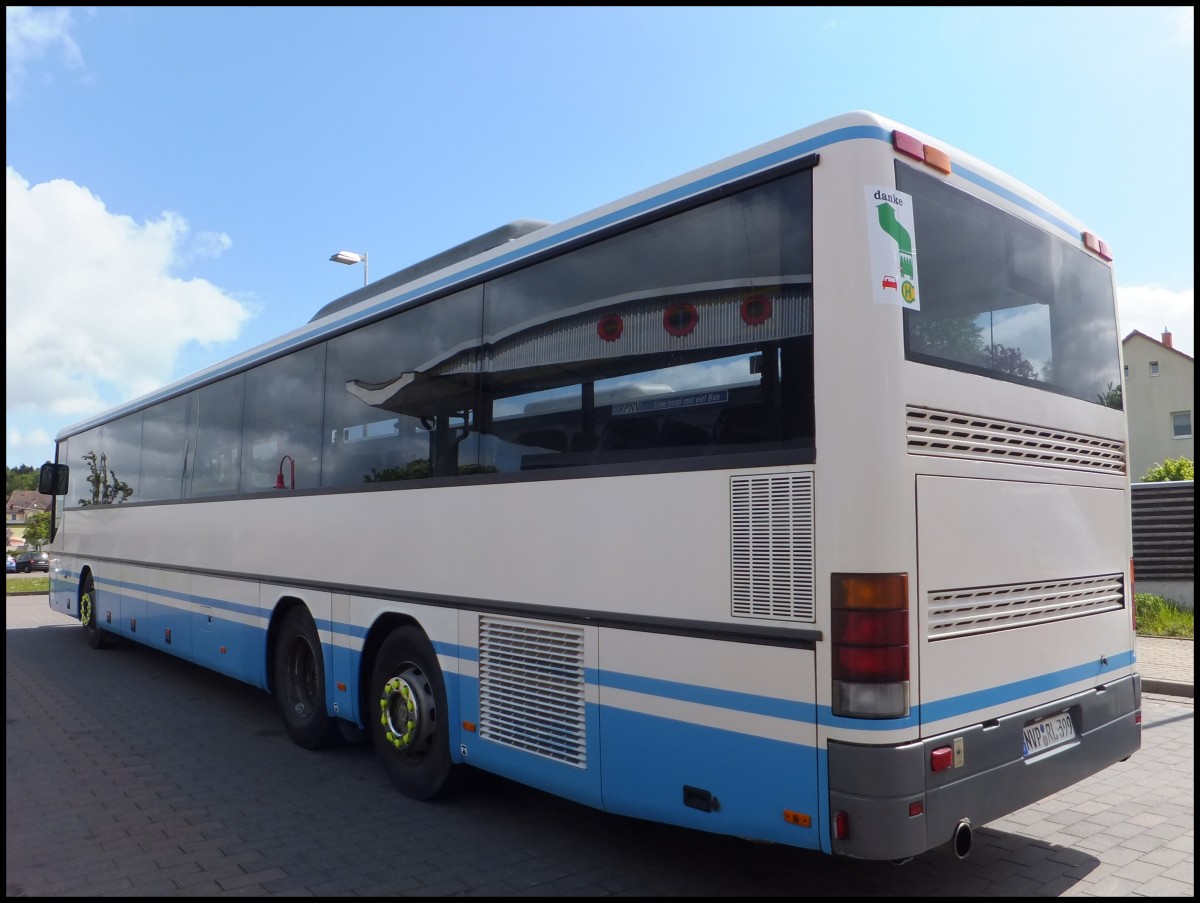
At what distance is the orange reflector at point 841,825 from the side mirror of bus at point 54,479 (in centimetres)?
1443

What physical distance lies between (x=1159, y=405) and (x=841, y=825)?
5159cm

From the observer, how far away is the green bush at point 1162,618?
42.9ft

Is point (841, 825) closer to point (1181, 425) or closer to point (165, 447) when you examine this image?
point (165, 447)

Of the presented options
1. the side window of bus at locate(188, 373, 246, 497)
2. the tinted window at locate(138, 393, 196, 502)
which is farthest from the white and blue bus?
the tinted window at locate(138, 393, 196, 502)

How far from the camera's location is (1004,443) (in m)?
4.33

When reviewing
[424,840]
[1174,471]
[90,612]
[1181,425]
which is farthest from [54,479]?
[1181,425]

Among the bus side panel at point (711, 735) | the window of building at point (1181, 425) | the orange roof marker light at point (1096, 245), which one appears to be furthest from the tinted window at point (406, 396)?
the window of building at point (1181, 425)

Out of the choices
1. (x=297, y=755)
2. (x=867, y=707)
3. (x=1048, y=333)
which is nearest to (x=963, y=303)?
(x=1048, y=333)

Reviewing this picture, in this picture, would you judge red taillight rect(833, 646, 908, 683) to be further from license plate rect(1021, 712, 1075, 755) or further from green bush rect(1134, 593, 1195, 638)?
green bush rect(1134, 593, 1195, 638)

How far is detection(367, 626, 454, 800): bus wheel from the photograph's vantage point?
5801 millimetres

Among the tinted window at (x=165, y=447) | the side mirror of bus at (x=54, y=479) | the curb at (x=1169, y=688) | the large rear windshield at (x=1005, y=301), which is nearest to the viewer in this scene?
the large rear windshield at (x=1005, y=301)

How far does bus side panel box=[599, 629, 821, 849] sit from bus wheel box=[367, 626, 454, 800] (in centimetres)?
163

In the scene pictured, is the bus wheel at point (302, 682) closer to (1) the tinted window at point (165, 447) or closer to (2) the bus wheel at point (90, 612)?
(1) the tinted window at point (165, 447)

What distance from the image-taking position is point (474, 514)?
18.1ft
